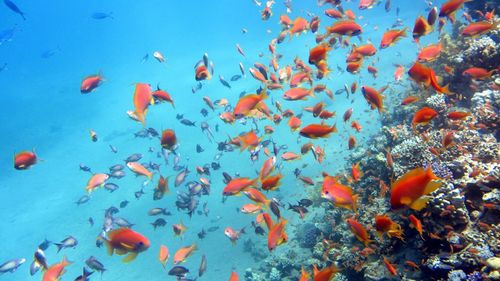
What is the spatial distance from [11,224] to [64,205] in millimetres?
3822

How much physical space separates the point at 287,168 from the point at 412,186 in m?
12.5

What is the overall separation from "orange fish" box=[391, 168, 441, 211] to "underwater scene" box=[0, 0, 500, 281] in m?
0.01

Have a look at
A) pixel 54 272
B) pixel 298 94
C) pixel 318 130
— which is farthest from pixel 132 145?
pixel 318 130

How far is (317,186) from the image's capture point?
12320mm

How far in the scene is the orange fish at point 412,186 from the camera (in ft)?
9.34

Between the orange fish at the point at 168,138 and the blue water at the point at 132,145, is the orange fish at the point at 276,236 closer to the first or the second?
the orange fish at the point at 168,138

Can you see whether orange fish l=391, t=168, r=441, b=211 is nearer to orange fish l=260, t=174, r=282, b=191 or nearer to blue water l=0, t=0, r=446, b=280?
orange fish l=260, t=174, r=282, b=191

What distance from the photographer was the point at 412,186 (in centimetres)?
287

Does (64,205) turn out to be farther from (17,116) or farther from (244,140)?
(17,116)

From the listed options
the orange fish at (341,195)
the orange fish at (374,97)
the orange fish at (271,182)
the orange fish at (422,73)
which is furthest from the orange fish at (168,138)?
the orange fish at (422,73)

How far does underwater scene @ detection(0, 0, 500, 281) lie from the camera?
14.7 feet

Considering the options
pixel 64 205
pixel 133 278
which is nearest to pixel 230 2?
pixel 64 205

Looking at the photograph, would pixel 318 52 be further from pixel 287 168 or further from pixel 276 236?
pixel 287 168

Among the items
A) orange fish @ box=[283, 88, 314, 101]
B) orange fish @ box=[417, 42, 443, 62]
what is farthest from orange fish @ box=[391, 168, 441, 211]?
orange fish @ box=[283, 88, 314, 101]
